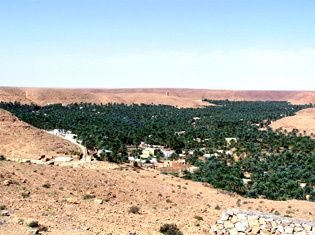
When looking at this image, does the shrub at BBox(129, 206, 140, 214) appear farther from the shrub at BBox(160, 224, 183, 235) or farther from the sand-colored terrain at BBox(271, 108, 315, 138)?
the sand-colored terrain at BBox(271, 108, 315, 138)

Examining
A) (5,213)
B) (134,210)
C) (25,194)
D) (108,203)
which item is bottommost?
(108,203)

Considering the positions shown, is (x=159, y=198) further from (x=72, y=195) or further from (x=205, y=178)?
(x=205, y=178)

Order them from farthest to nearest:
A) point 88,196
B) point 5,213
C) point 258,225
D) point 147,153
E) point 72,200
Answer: point 147,153 → point 88,196 → point 72,200 → point 5,213 → point 258,225

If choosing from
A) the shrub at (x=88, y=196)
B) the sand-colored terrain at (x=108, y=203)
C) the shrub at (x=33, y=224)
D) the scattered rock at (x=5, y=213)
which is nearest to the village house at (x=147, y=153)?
the sand-colored terrain at (x=108, y=203)

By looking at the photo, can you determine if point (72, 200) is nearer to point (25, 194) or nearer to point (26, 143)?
point (25, 194)

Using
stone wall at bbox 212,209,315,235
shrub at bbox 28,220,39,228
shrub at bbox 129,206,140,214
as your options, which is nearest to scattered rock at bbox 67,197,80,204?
shrub at bbox 129,206,140,214

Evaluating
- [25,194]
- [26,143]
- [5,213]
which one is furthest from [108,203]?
[26,143]

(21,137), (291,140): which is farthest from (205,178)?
(291,140)
